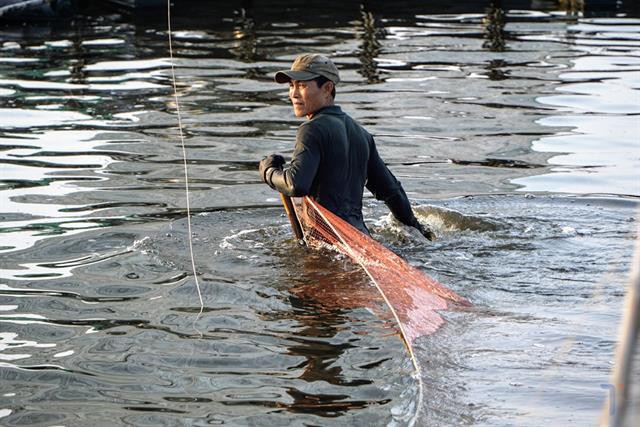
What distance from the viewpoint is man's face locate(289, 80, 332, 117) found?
7.43 meters

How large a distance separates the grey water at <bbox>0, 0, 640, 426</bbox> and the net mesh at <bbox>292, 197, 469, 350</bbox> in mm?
126

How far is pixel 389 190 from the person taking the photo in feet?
26.4

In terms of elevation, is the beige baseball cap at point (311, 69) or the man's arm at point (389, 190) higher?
the beige baseball cap at point (311, 69)

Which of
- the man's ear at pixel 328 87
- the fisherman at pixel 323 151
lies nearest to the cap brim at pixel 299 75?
the fisherman at pixel 323 151

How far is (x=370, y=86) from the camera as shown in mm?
15094

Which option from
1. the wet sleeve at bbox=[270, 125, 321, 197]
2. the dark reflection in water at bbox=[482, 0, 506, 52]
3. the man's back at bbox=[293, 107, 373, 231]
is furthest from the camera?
the dark reflection in water at bbox=[482, 0, 506, 52]

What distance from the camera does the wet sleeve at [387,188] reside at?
791 centimetres

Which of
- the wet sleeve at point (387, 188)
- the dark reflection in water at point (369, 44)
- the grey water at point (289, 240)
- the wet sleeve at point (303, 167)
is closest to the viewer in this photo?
the grey water at point (289, 240)

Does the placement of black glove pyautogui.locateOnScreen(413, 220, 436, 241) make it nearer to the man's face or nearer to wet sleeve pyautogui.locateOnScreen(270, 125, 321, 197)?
wet sleeve pyautogui.locateOnScreen(270, 125, 321, 197)

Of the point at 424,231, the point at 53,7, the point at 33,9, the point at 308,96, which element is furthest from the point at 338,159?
the point at 53,7

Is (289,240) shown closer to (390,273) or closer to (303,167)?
(303,167)

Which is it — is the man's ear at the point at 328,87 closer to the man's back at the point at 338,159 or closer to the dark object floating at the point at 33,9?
the man's back at the point at 338,159

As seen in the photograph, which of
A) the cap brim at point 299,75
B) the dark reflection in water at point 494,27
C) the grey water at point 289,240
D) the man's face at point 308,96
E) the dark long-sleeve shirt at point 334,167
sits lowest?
the grey water at point 289,240

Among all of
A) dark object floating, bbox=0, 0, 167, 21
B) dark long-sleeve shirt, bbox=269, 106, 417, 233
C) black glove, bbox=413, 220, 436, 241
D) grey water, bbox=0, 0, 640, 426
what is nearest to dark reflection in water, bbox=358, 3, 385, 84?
grey water, bbox=0, 0, 640, 426
